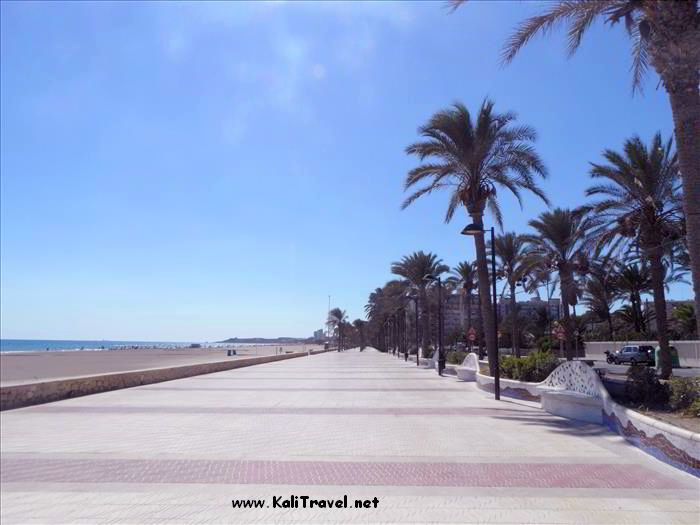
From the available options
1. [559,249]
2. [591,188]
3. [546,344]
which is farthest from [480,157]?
[546,344]

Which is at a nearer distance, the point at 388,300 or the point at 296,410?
the point at 296,410

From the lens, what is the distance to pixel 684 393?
915 cm

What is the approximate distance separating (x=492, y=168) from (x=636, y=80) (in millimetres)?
9581

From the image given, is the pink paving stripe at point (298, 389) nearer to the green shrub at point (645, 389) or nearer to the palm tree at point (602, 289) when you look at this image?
the palm tree at point (602, 289)

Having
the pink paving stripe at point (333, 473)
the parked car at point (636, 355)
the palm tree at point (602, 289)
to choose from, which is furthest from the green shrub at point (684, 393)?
the parked car at point (636, 355)

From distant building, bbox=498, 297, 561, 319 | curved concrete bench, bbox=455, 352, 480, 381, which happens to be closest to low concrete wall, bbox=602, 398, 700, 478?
curved concrete bench, bbox=455, 352, 480, 381

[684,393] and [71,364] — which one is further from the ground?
[71,364]

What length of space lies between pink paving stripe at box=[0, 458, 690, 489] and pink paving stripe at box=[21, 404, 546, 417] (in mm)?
4775

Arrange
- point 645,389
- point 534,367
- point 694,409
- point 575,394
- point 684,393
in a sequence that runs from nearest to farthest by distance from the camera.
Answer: point 694,409 → point 684,393 → point 645,389 → point 575,394 → point 534,367

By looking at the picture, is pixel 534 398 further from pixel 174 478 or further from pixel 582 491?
pixel 174 478

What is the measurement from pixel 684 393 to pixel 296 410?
7.30 meters

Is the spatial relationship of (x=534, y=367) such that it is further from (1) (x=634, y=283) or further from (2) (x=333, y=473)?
(1) (x=634, y=283)

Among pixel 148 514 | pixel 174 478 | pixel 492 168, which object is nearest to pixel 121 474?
pixel 174 478

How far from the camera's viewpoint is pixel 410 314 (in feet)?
235
